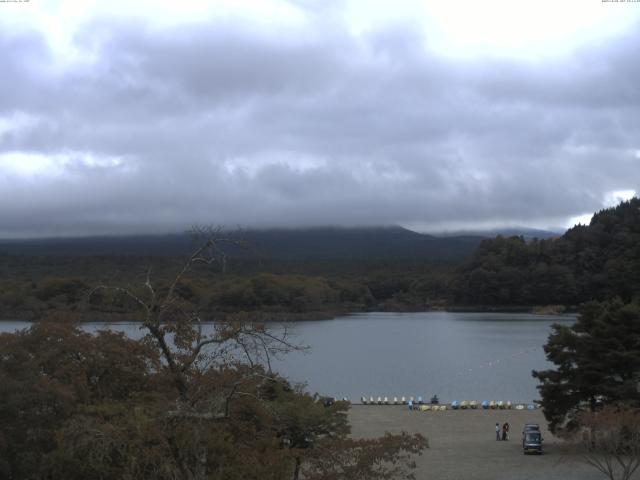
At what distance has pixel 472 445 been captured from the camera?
26828 millimetres

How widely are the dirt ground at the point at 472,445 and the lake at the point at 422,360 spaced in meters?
4.76

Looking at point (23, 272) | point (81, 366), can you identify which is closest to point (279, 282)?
point (23, 272)

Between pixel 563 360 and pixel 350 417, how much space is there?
11.8m

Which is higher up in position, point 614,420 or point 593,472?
point 614,420

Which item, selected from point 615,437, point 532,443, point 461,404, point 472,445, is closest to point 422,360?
point 461,404

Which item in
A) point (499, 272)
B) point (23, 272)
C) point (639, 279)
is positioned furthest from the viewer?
point (23, 272)

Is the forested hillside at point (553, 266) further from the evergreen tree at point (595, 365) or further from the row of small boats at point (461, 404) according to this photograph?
the evergreen tree at point (595, 365)

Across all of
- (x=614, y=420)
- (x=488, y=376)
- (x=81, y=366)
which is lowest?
(x=488, y=376)

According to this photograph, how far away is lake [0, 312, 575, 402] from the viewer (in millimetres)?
44438

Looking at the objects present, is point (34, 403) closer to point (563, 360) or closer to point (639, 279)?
point (563, 360)

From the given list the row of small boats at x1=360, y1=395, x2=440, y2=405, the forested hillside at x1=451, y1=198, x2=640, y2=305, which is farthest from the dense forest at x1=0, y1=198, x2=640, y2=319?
the row of small boats at x1=360, y1=395, x2=440, y2=405

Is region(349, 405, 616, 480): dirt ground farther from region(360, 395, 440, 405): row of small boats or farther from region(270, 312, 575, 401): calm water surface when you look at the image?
region(270, 312, 575, 401): calm water surface

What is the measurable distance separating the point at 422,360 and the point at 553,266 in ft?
238

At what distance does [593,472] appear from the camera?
20531 mm
